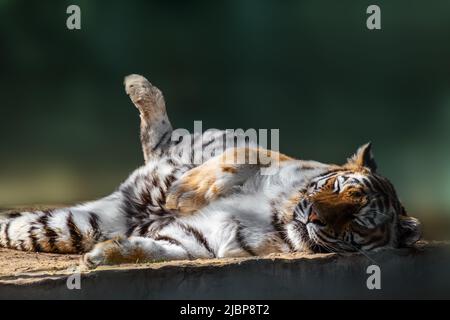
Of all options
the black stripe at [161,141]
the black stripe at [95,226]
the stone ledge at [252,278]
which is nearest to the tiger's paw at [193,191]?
the black stripe at [95,226]

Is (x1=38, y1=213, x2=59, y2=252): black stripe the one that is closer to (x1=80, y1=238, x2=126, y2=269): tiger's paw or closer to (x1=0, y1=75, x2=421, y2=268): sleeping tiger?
(x1=0, y1=75, x2=421, y2=268): sleeping tiger

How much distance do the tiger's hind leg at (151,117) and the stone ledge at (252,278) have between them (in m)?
1.69

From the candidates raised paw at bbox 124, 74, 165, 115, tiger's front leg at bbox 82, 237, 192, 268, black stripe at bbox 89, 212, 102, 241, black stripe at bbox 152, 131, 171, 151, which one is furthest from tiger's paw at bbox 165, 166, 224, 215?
raised paw at bbox 124, 74, 165, 115

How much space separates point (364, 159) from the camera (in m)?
4.51

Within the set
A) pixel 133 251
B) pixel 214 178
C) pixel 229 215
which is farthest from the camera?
pixel 214 178

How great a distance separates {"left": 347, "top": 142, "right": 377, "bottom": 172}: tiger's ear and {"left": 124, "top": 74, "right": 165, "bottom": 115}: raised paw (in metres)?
1.57

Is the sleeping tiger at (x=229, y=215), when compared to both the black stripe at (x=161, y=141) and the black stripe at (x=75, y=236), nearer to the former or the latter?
the black stripe at (x=75, y=236)

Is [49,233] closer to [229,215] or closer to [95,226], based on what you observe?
[95,226]

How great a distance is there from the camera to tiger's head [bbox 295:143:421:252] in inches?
154

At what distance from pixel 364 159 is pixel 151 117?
1.66m

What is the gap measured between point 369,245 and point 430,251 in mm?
286

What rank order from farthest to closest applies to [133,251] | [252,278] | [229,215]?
[229,215]
[133,251]
[252,278]

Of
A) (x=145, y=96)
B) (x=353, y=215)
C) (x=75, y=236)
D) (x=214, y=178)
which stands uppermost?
(x=145, y=96)

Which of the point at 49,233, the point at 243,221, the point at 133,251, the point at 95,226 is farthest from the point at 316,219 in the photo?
the point at 49,233
